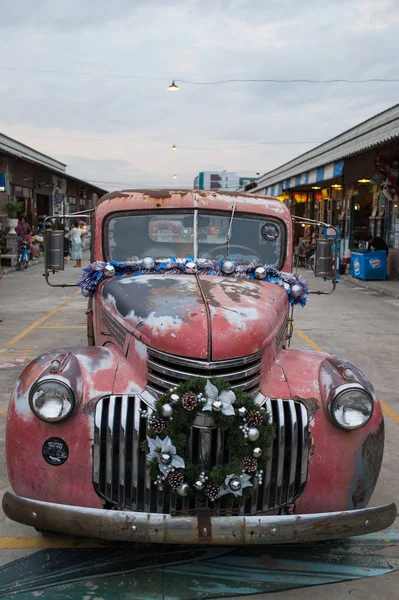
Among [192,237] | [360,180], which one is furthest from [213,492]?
A: [360,180]

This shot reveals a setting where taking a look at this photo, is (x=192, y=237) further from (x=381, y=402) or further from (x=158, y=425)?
(x=381, y=402)

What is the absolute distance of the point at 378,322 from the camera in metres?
11.3

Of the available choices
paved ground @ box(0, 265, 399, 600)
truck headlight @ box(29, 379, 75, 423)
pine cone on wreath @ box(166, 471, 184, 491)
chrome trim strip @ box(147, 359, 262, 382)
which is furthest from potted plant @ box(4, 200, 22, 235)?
pine cone on wreath @ box(166, 471, 184, 491)

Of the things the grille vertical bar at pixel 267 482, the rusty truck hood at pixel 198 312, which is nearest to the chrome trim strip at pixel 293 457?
the grille vertical bar at pixel 267 482

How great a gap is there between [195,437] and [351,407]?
0.85 metres

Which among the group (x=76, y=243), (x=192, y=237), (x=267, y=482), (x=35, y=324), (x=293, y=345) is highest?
(x=192, y=237)

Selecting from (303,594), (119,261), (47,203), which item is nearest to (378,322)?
(119,261)

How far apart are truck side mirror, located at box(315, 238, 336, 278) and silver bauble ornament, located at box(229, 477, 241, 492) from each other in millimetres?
2895

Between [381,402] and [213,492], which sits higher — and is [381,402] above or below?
below

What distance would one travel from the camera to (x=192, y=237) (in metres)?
4.82

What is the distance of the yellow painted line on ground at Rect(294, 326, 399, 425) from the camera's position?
18.9ft

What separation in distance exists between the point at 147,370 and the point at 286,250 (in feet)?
7.70

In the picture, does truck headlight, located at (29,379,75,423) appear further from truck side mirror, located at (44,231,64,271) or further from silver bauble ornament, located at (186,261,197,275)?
truck side mirror, located at (44,231,64,271)

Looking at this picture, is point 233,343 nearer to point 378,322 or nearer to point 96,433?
point 96,433
